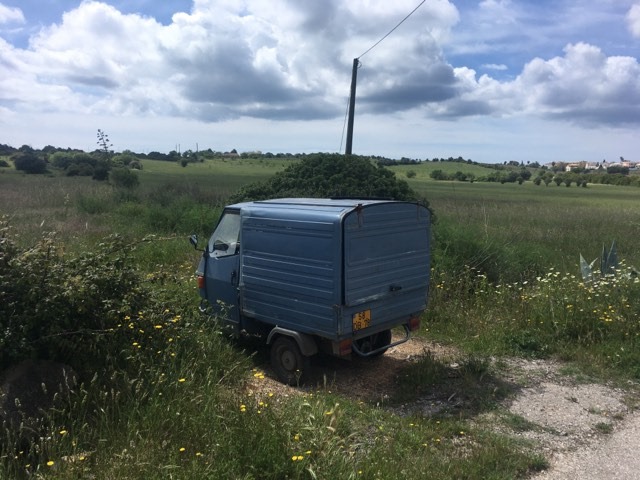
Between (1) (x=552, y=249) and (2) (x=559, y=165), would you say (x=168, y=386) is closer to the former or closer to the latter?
(1) (x=552, y=249)

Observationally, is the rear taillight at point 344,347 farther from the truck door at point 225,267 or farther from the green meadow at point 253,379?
the truck door at point 225,267

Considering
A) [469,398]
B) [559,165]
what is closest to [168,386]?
[469,398]

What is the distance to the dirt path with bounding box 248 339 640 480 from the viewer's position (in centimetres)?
423

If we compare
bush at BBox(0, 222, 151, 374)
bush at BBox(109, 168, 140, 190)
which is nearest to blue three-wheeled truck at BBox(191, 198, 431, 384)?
bush at BBox(0, 222, 151, 374)

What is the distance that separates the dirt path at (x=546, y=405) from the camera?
4.23 metres

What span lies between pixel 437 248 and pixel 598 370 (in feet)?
13.9

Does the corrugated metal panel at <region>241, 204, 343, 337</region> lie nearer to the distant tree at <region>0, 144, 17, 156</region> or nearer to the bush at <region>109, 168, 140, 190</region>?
the bush at <region>109, 168, 140, 190</region>

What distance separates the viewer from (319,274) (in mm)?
5234

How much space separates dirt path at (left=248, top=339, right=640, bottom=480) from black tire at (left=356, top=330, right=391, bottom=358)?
208 mm

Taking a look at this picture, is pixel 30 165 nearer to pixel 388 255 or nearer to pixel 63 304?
pixel 63 304

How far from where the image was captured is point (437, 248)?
32.8 feet

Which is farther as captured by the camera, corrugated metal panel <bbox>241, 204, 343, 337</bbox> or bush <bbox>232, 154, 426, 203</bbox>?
bush <bbox>232, 154, 426, 203</bbox>

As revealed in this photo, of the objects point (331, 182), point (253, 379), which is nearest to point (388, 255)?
point (253, 379)

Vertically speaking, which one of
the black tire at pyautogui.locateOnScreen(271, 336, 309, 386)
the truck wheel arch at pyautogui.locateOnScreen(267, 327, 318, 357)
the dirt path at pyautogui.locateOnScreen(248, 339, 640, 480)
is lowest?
the dirt path at pyautogui.locateOnScreen(248, 339, 640, 480)
